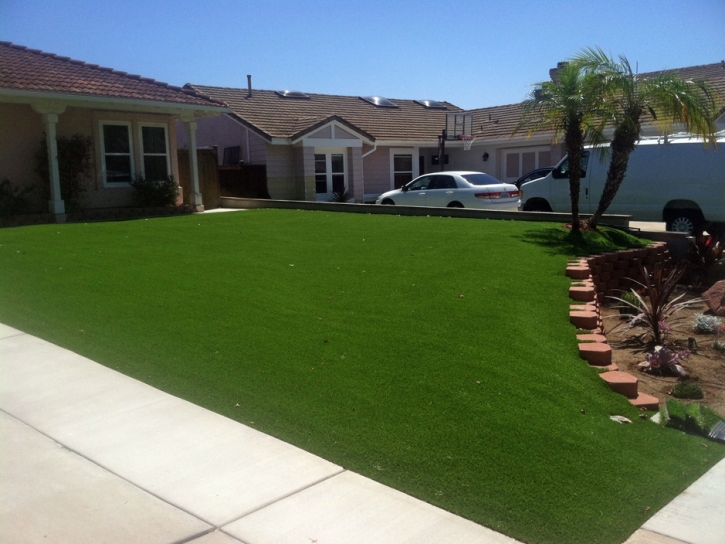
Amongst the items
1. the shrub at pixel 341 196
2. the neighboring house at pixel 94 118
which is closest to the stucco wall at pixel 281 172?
the shrub at pixel 341 196

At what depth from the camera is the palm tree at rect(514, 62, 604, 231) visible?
12883 mm

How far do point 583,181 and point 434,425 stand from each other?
12.4 m

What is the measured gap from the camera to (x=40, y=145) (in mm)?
17938

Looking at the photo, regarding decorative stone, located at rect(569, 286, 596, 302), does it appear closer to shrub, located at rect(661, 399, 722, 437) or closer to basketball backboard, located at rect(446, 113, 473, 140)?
shrub, located at rect(661, 399, 722, 437)

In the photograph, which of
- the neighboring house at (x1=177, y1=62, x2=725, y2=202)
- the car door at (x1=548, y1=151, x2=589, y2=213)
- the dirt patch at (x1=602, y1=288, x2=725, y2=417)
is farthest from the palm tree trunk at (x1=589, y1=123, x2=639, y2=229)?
the neighboring house at (x1=177, y1=62, x2=725, y2=202)

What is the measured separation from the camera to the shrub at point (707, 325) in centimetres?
890

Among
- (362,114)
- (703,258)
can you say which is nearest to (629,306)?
(703,258)

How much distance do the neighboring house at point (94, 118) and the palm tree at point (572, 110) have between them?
10.4 metres

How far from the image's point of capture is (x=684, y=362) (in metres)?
7.58

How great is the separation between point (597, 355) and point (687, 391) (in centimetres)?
97

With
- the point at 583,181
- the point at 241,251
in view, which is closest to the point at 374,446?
the point at 241,251

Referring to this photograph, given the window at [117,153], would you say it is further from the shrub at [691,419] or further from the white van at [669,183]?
the shrub at [691,419]

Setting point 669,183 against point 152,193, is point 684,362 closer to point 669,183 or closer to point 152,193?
point 669,183

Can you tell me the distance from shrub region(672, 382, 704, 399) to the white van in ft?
29.4
